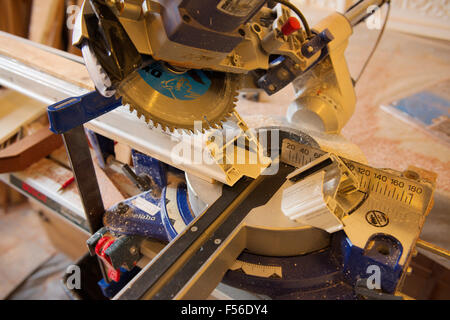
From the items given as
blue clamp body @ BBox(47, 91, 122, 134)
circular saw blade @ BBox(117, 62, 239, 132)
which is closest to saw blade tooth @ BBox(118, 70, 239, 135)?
circular saw blade @ BBox(117, 62, 239, 132)

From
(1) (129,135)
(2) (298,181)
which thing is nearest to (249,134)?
(2) (298,181)

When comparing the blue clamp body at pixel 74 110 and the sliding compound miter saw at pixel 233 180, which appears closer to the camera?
the sliding compound miter saw at pixel 233 180

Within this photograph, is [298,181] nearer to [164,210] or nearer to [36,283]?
[164,210]

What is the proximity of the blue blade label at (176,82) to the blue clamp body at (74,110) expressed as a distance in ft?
0.64

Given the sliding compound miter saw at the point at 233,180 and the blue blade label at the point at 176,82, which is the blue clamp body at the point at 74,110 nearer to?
the sliding compound miter saw at the point at 233,180

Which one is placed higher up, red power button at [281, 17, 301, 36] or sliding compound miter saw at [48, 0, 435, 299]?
red power button at [281, 17, 301, 36]

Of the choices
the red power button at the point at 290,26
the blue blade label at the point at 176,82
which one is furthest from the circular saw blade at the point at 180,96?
the red power button at the point at 290,26

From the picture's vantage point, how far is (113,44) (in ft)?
2.16

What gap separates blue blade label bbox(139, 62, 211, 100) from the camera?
29.0 inches

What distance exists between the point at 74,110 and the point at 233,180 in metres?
0.41

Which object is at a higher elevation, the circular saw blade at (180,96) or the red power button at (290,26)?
the red power button at (290,26)

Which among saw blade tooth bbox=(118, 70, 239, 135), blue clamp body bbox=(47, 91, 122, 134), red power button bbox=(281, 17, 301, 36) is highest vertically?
red power button bbox=(281, 17, 301, 36)

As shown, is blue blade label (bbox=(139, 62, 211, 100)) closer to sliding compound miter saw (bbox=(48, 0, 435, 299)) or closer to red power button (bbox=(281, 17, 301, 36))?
sliding compound miter saw (bbox=(48, 0, 435, 299))

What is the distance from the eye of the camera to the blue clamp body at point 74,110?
31.5 inches
